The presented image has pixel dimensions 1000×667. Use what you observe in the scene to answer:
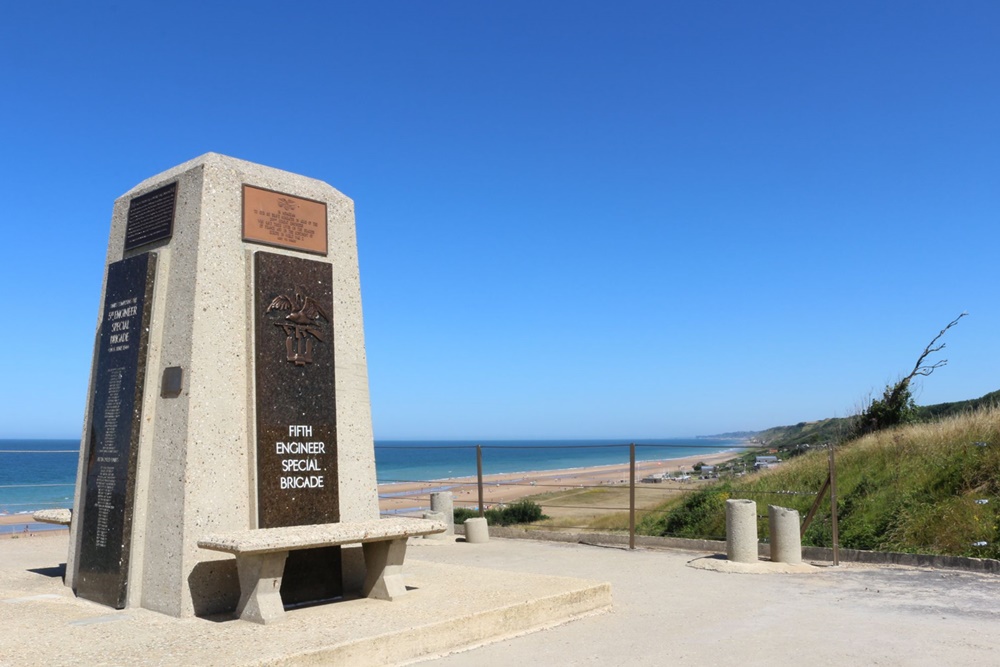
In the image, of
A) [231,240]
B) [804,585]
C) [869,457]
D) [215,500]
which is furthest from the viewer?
[869,457]

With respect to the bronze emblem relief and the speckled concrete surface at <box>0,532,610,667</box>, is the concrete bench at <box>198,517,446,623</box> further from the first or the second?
the bronze emblem relief

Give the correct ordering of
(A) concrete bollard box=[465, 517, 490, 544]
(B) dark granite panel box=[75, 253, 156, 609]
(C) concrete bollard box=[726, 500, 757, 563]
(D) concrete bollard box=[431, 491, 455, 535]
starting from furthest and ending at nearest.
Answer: (D) concrete bollard box=[431, 491, 455, 535], (A) concrete bollard box=[465, 517, 490, 544], (C) concrete bollard box=[726, 500, 757, 563], (B) dark granite panel box=[75, 253, 156, 609]

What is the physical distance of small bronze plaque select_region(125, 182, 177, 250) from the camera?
6.29 meters

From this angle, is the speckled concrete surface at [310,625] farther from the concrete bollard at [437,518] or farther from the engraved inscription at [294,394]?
the concrete bollard at [437,518]

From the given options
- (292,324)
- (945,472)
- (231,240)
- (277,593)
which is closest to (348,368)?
(292,324)

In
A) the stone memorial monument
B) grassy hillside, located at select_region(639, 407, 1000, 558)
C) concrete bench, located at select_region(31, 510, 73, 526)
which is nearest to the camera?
the stone memorial monument

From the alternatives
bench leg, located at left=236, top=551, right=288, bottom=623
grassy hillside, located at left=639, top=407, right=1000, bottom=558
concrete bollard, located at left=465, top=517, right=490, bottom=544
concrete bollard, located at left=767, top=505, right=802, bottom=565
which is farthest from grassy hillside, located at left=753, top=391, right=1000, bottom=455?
bench leg, located at left=236, top=551, right=288, bottom=623

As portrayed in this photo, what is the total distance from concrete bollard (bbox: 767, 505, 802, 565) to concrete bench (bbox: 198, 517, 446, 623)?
5007mm

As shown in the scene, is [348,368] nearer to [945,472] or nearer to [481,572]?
[481,572]

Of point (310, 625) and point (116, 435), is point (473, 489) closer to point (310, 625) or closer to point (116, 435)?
point (116, 435)

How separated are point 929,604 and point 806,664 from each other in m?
2.70

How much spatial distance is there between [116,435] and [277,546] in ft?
6.47

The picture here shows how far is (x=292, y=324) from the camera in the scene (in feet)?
21.0

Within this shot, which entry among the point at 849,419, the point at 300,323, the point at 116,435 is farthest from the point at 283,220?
the point at 849,419
